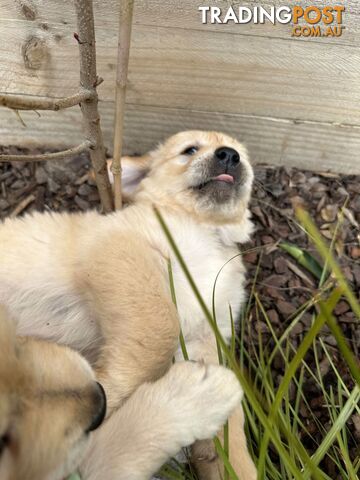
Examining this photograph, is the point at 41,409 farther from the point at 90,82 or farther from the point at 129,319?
the point at 90,82

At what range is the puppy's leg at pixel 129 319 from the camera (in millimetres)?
1689

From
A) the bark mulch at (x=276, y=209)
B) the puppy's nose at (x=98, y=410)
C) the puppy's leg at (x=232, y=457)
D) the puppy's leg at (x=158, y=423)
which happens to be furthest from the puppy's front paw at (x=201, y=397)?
the bark mulch at (x=276, y=209)

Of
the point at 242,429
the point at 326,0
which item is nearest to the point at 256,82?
the point at 326,0

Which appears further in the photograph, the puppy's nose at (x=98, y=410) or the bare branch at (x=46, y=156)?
the bare branch at (x=46, y=156)

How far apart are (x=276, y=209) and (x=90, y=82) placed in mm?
1408

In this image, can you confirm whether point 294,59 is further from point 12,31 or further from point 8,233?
point 8,233

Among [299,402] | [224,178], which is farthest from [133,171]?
[299,402]

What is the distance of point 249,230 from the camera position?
2477 mm

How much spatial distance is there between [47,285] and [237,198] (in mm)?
1022

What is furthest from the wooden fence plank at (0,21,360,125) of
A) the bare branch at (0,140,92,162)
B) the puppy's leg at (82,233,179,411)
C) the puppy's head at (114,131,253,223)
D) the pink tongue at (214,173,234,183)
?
the puppy's leg at (82,233,179,411)

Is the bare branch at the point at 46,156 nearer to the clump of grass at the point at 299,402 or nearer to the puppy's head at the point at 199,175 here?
the puppy's head at the point at 199,175

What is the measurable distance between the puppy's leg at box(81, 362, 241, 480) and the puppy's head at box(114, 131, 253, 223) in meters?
0.87

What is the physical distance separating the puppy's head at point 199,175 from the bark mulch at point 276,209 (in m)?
0.33

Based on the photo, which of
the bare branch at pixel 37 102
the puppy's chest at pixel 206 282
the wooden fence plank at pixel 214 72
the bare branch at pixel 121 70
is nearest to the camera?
the bare branch at pixel 37 102
